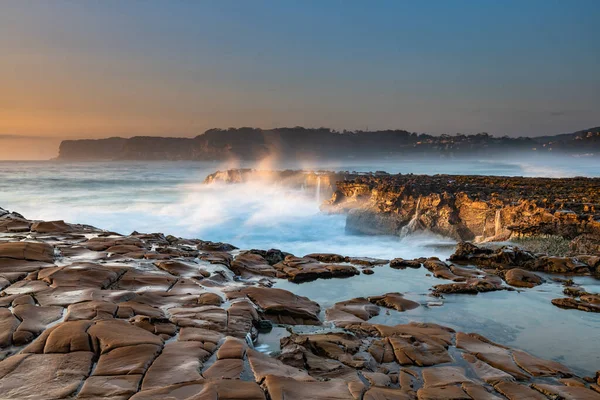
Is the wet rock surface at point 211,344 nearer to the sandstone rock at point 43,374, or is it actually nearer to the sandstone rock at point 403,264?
the sandstone rock at point 43,374

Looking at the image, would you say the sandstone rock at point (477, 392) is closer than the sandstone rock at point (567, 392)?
Yes

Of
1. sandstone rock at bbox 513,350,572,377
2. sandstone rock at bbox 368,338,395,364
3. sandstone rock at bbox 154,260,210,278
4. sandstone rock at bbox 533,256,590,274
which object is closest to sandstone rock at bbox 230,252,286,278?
sandstone rock at bbox 154,260,210,278

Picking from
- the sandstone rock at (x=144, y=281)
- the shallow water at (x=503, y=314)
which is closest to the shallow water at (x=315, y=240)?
the shallow water at (x=503, y=314)

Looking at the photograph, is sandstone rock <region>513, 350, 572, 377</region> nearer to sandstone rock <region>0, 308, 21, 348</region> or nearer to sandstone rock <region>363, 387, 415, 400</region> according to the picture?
sandstone rock <region>363, 387, 415, 400</region>

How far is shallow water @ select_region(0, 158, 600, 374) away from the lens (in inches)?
305

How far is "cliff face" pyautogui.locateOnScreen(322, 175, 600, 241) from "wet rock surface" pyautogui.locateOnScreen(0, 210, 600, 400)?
5837 mm

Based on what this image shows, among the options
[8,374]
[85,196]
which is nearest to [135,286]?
[8,374]

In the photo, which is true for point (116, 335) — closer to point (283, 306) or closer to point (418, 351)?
point (283, 306)

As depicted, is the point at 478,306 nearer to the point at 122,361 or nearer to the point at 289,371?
the point at 289,371

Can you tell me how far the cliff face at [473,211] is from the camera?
15180mm

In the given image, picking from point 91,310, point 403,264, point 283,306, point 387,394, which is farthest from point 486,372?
point 403,264

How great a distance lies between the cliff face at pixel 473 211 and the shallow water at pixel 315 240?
40.2 inches

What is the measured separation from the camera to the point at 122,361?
15.3ft

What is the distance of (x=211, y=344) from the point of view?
5.51m
